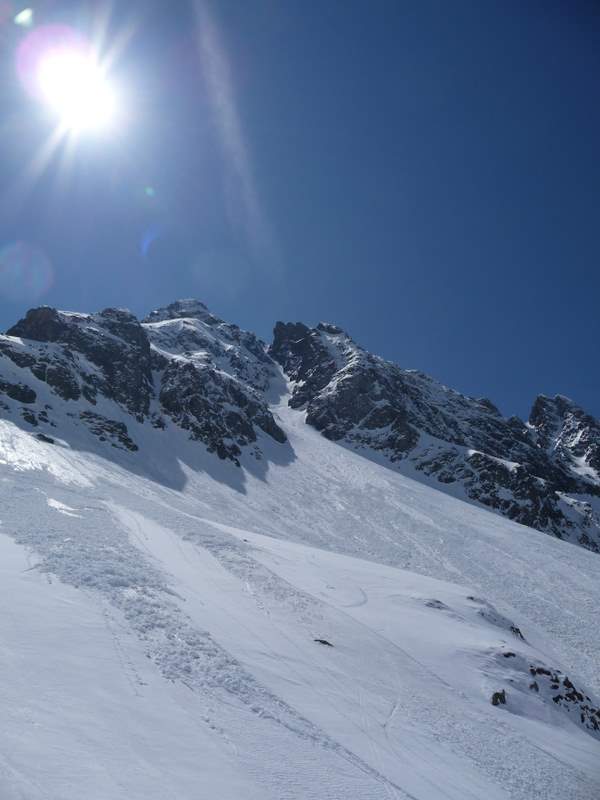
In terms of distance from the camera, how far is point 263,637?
16.5 meters

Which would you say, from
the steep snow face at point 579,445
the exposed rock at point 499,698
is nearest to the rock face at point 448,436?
the steep snow face at point 579,445

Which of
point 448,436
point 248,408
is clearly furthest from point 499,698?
point 448,436

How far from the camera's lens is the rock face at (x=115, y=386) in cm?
7400

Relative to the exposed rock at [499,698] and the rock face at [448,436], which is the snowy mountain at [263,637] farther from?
the rock face at [448,436]

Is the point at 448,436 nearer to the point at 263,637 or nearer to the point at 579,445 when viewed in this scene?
the point at 579,445

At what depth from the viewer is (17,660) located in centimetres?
984

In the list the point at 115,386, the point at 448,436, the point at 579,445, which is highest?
the point at 579,445

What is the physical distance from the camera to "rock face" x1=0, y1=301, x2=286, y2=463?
74.0m

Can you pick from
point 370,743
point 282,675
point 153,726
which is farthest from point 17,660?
point 370,743

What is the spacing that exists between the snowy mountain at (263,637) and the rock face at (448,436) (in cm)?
3192

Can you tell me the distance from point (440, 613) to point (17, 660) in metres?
23.2

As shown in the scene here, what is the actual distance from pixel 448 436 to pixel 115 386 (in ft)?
305

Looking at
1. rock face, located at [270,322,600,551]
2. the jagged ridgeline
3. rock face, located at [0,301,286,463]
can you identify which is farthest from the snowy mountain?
rock face, located at [270,322,600,551]

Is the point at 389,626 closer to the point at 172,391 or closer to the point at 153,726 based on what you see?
the point at 153,726
